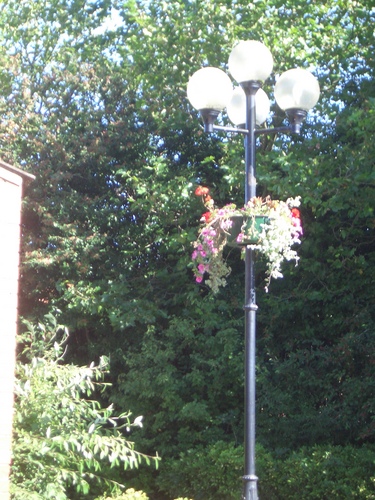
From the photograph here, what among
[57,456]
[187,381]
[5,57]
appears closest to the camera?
[57,456]

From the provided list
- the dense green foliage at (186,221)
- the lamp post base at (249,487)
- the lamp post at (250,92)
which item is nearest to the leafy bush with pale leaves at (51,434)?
the lamp post base at (249,487)

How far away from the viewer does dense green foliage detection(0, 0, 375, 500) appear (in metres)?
10.2

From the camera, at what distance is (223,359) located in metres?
10.7

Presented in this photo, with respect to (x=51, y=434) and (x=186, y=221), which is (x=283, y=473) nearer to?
(x=51, y=434)

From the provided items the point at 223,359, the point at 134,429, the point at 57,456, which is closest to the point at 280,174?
the point at 223,359

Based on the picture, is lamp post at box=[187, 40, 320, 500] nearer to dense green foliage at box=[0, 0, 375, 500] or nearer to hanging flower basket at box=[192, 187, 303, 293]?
hanging flower basket at box=[192, 187, 303, 293]

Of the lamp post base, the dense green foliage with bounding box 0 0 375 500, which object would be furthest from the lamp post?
the dense green foliage with bounding box 0 0 375 500

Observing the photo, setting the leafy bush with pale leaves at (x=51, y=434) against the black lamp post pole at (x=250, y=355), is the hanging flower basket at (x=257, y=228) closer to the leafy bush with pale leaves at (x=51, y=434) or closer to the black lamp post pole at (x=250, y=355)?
the black lamp post pole at (x=250, y=355)

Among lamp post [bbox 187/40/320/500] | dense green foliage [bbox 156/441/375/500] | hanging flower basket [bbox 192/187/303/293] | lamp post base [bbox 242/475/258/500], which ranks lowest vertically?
lamp post base [bbox 242/475/258/500]

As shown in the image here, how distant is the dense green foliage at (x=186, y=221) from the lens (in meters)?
10.2

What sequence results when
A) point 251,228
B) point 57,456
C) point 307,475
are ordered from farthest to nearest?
point 307,475 < point 57,456 < point 251,228

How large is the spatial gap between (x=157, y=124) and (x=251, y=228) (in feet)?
22.2

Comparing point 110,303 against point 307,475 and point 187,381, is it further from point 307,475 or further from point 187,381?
point 307,475

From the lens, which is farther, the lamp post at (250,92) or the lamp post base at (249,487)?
the lamp post at (250,92)
